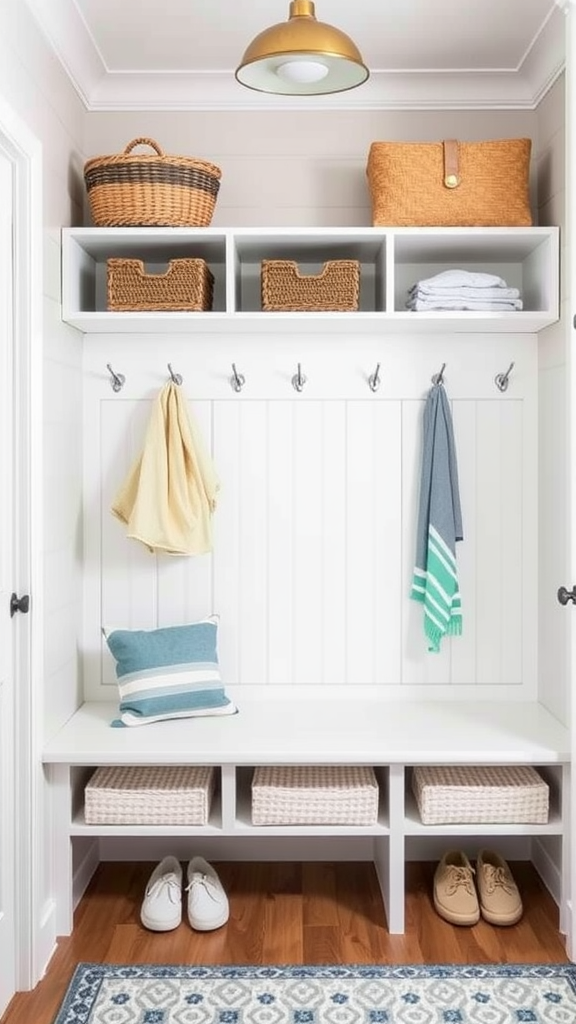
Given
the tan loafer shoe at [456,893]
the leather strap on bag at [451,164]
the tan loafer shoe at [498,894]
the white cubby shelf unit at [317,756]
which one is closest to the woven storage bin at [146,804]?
the white cubby shelf unit at [317,756]

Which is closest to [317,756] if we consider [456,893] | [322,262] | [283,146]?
[456,893]

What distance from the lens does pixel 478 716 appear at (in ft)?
9.95

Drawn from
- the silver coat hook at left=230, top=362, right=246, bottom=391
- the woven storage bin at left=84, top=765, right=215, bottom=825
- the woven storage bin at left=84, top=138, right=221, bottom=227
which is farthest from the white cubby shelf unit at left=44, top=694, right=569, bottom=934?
the woven storage bin at left=84, top=138, right=221, bottom=227

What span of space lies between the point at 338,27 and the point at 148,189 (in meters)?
0.72

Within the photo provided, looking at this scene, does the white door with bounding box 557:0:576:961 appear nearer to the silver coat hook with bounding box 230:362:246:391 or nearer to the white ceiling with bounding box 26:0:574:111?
the white ceiling with bounding box 26:0:574:111

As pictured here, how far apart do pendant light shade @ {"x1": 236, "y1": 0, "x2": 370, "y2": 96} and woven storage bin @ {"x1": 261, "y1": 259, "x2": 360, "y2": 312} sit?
2.21 ft

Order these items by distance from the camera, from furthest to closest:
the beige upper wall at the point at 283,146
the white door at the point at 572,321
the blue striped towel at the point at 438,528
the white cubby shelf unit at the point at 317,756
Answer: the beige upper wall at the point at 283,146, the blue striped towel at the point at 438,528, the white cubby shelf unit at the point at 317,756, the white door at the point at 572,321

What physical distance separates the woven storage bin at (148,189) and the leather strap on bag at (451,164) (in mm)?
687

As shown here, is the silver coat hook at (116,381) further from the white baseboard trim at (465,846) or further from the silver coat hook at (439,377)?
the white baseboard trim at (465,846)

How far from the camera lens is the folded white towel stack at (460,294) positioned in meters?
2.93

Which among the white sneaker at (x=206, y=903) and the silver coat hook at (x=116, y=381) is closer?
the white sneaker at (x=206, y=903)

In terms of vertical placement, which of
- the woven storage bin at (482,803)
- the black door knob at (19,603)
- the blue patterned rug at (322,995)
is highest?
the black door knob at (19,603)

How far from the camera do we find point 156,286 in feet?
9.59

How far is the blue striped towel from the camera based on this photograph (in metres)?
3.09
